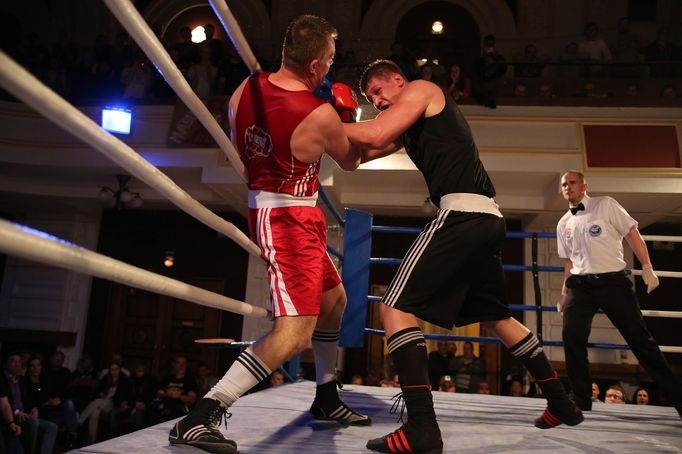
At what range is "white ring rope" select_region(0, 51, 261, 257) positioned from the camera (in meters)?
0.59

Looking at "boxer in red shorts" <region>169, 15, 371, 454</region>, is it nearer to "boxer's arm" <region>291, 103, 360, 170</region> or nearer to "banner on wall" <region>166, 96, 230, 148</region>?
"boxer's arm" <region>291, 103, 360, 170</region>

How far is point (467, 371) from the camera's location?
21.0 ft

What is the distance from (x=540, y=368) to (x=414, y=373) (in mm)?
541

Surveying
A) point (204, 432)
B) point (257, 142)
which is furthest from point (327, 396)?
point (257, 142)

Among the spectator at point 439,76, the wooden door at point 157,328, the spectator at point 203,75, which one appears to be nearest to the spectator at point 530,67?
the spectator at point 439,76

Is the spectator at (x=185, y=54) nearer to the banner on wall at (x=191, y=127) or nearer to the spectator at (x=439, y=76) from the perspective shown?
the banner on wall at (x=191, y=127)

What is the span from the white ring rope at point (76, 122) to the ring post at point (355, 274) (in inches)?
66.5

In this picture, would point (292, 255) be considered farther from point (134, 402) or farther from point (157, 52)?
point (134, 402)

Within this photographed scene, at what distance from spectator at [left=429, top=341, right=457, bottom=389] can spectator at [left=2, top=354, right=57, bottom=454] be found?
4.04 m

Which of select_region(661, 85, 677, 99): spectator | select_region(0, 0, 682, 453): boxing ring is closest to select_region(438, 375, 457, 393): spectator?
select_region(0, 0, 682, 453): boxing ring

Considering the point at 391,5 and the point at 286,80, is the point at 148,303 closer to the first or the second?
the point at 391,5

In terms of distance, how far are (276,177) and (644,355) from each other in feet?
6.14

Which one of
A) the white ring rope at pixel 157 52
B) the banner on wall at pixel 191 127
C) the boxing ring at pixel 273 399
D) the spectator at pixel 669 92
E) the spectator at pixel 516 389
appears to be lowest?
the spectator at pixel 516 389

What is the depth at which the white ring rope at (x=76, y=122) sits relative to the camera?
594 mm
